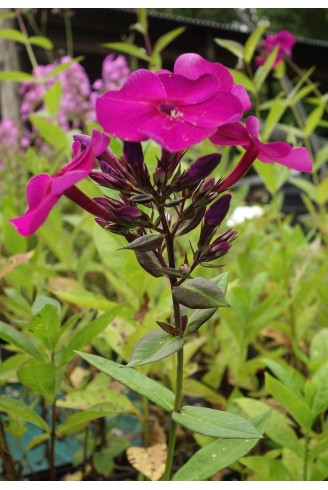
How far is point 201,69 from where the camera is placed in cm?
37

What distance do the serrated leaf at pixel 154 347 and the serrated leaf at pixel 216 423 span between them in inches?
2.3

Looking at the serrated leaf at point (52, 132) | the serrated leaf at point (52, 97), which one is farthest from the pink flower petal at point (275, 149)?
the serrated leaf at point (52, 97)

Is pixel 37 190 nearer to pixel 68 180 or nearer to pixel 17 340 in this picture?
pixel 68 180

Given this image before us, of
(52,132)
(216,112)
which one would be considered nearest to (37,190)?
(216,112)

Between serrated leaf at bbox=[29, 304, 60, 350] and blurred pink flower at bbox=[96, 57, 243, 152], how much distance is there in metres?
0.25

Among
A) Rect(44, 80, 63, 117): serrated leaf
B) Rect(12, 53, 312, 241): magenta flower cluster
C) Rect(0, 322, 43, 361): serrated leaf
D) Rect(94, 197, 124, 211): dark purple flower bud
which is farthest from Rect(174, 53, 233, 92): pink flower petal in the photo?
Rect(44, 80, 63, 117): serrated leaf

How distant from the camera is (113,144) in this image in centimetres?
63

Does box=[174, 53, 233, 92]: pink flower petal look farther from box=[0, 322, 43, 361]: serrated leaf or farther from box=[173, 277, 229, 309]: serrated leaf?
box=[0, 322, 43, 361]: serrated leaf

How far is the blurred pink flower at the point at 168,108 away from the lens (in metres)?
0.33

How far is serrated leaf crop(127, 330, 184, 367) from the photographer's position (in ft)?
1.27

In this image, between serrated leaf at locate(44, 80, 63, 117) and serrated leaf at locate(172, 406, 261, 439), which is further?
serrated leaf at locate(44, 80, 63, 117)

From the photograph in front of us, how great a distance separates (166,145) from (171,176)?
0.08 m

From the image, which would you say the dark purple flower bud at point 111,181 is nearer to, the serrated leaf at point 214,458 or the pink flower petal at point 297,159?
the pink flower petal at point 297,159

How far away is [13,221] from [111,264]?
0.40m
